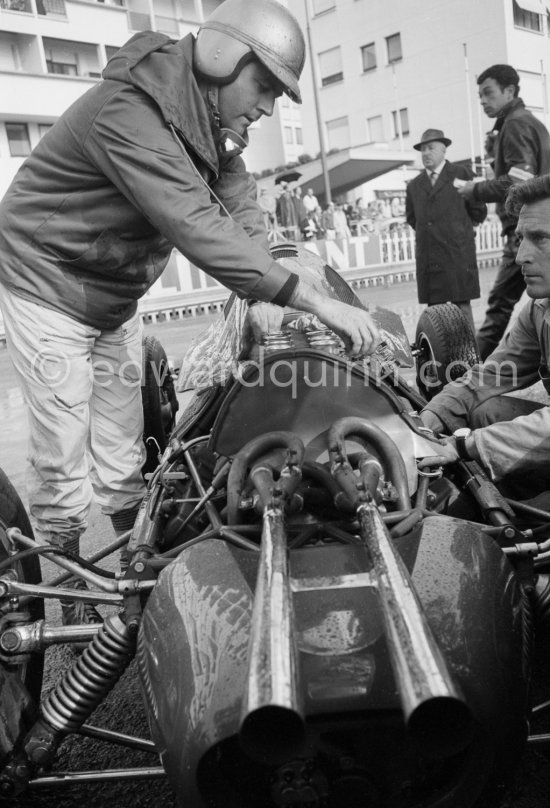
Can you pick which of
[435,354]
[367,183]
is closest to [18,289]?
[435,354]

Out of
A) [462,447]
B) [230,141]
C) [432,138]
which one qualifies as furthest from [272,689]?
[432,138]

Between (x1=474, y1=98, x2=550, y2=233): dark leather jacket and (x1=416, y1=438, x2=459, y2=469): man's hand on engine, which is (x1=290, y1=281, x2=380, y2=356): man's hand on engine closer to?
(x1=416, y1=438, x2=459, y2=469): man's hand on engine

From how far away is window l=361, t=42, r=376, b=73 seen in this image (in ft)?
133

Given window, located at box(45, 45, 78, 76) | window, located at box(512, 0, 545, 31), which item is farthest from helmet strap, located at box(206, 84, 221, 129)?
window, located at box(512, 0, 545, 31)

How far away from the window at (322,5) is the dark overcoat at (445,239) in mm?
39831

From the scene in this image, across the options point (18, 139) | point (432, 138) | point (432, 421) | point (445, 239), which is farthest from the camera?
point (18, 139)

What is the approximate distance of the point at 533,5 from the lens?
33.5 m

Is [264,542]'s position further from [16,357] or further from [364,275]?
[364,275]

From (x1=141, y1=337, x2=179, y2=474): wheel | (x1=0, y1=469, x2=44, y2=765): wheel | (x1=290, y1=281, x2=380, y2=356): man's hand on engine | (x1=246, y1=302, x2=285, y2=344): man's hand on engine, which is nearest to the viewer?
(x1=0, y1=469, x2=44, y2=765): wheel

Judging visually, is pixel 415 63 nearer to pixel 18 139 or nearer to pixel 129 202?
pixel 18 139

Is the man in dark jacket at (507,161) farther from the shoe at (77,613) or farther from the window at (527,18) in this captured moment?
the window at (527,18)

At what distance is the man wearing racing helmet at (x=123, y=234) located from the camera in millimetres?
2459

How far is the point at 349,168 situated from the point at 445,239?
2766 cm

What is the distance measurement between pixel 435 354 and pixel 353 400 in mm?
2673
